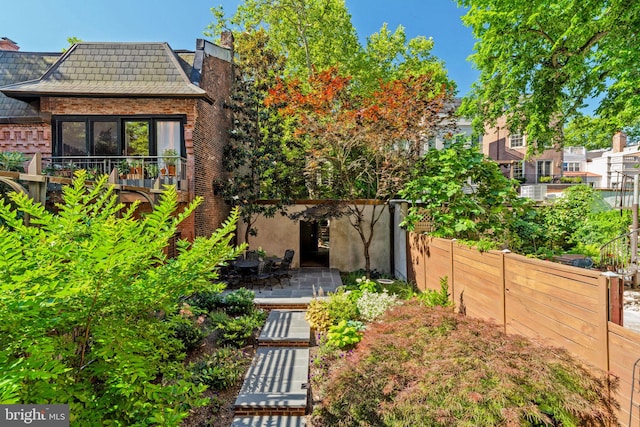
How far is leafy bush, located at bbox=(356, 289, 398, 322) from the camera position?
21.5 feet

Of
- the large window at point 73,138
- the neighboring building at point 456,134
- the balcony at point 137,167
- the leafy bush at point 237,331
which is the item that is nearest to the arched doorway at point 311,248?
the neighboring building at point 456,134

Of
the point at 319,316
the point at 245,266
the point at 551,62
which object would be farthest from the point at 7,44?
the point at 551,62

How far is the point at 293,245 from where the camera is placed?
41.7 feet

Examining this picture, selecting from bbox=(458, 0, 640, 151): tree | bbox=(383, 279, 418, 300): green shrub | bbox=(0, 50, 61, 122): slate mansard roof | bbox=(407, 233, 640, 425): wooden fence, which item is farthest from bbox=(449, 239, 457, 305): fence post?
bbox=(0, 50, 61, 122): slate mansard roof

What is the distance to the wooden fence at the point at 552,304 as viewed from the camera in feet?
9.22

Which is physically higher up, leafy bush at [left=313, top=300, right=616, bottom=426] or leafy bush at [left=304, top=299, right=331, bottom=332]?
leafy bush at [left=313, top=300, right=616, bottom=426]

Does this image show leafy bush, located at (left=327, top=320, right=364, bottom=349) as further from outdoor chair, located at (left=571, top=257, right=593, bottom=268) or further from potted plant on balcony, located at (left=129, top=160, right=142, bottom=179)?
potted plant on balcony, located at (left=129, top=160, right=142, bottom=179)

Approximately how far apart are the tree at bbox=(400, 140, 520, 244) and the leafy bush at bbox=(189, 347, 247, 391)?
17.5 ft

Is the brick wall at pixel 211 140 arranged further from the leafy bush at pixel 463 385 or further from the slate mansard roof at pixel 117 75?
the leafy bush at pixel 463 385

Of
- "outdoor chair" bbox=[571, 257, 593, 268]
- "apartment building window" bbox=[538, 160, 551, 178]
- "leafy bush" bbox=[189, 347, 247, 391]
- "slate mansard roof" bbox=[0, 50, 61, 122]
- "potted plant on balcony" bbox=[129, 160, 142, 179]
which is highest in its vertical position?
"slate mansard roof" bbox=[0, 50, 61, 122]

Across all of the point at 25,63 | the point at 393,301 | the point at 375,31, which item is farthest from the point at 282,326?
the point at 375,31

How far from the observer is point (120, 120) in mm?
9617

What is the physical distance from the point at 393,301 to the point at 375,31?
17719 mm

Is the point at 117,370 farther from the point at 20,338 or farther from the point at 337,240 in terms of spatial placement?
the point at 337,240
